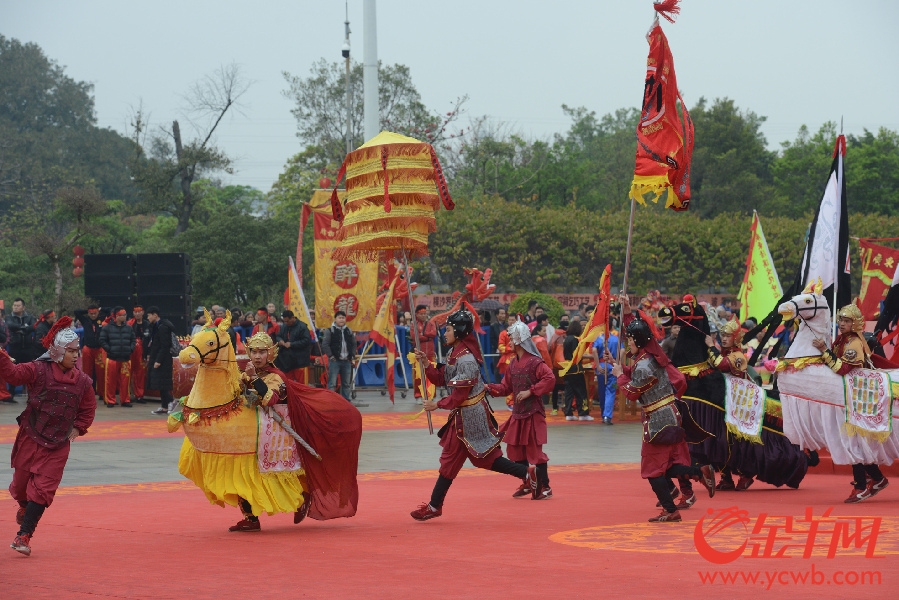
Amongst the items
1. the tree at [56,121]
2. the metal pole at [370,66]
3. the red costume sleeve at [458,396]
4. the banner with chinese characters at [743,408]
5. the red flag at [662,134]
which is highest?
the tree at [56,121]

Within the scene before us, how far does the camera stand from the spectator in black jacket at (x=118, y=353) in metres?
17.3

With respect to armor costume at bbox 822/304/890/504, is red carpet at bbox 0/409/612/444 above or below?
below

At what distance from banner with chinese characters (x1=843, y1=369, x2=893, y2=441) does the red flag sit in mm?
2204

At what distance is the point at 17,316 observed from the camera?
17.8m

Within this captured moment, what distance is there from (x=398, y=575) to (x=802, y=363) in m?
5.00

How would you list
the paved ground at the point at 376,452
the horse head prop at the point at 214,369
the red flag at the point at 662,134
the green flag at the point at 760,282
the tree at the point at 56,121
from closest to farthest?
the horse head prop at the point at 214,369, the red flag at the point at 662,134, the paved ground at the point at 376,452, the green flag at the point at 760,282, the tree at the point at 56,121

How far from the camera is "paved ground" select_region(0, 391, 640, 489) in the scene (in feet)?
34.9

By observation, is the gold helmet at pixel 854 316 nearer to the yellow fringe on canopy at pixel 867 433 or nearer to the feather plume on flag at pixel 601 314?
the yellow fringe on canopy at pixel 867 433

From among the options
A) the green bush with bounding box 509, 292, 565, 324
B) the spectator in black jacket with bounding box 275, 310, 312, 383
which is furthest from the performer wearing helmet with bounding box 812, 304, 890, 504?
the green bush with bounding box 509, 292, 565, 324

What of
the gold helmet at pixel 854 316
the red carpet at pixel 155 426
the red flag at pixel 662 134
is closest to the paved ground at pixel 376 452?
the red carpet at pixel 155 426

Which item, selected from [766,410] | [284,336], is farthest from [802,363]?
[284,336]

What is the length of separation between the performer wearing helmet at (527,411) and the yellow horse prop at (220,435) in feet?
8.68

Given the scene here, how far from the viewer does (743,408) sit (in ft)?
30.9

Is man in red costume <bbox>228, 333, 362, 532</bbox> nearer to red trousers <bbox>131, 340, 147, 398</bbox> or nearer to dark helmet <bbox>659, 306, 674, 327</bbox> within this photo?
dark helmet <bbox>659, 306, 674, 327</bbox>
